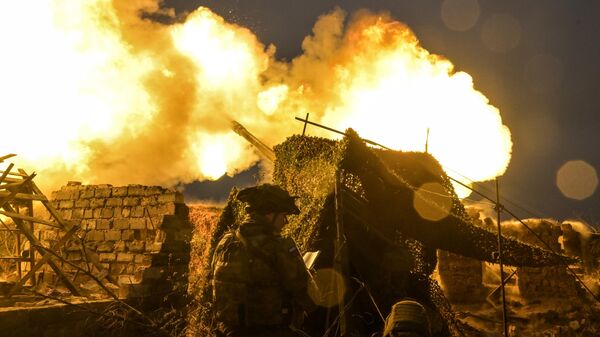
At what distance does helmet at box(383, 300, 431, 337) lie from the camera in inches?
133

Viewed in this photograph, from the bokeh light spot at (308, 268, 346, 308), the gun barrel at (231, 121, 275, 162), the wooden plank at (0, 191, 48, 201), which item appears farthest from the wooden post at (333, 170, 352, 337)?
the gun barrel at (231, 121, 275, 162)

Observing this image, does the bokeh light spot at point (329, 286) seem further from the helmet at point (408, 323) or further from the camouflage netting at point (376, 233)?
the helmet at point (408, 323)

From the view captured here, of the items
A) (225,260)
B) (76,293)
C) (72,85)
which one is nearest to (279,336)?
(225,260)

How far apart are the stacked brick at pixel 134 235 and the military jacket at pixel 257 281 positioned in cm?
401

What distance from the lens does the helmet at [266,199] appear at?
432 centimetres

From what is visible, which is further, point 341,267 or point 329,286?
point 329,286

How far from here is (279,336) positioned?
408 centimetres

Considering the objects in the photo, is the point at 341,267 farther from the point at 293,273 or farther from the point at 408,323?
the point at 408,323

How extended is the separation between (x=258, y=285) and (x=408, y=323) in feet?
5.06

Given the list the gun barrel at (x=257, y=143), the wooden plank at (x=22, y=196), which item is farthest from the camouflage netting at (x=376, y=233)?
the gun barrel at (x=257, y=143)

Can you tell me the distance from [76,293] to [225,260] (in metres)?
4.54

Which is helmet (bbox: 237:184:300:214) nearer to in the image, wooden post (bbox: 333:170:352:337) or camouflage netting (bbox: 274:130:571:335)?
wooden post (bbox: 333:170:352:337)

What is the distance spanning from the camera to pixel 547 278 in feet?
47.0

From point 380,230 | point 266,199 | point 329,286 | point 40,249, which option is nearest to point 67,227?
point 40,249
